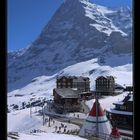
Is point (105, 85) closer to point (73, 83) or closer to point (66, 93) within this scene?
point (73, 83)

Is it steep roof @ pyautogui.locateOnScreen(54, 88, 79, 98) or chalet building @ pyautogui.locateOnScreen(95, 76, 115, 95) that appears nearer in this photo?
steep roof @ pyautogui.locateOnScreen(54, 88, 79, 98)

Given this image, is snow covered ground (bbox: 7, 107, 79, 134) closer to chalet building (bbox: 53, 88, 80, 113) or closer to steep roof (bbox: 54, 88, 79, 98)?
chalet building (bbox: 53, 88, 80, 113)

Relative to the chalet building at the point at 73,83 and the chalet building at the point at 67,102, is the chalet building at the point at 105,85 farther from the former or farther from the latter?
the chalet building at the point at 67,102

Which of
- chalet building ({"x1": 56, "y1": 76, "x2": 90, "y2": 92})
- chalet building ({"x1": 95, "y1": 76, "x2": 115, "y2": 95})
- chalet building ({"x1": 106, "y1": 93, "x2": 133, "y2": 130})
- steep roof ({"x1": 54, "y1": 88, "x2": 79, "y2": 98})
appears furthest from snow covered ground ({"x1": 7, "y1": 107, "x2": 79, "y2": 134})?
chalet building ({"x1": 56, "y1": 76, "x2": 90, "y2": 92})

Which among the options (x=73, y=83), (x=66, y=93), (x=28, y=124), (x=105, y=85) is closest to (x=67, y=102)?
(x=66, y=93)

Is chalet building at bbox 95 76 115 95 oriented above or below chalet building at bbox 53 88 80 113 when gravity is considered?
above

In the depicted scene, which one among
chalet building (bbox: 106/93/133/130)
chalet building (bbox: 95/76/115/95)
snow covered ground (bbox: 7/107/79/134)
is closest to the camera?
chalet building (bbox: 106/93/133/130)
